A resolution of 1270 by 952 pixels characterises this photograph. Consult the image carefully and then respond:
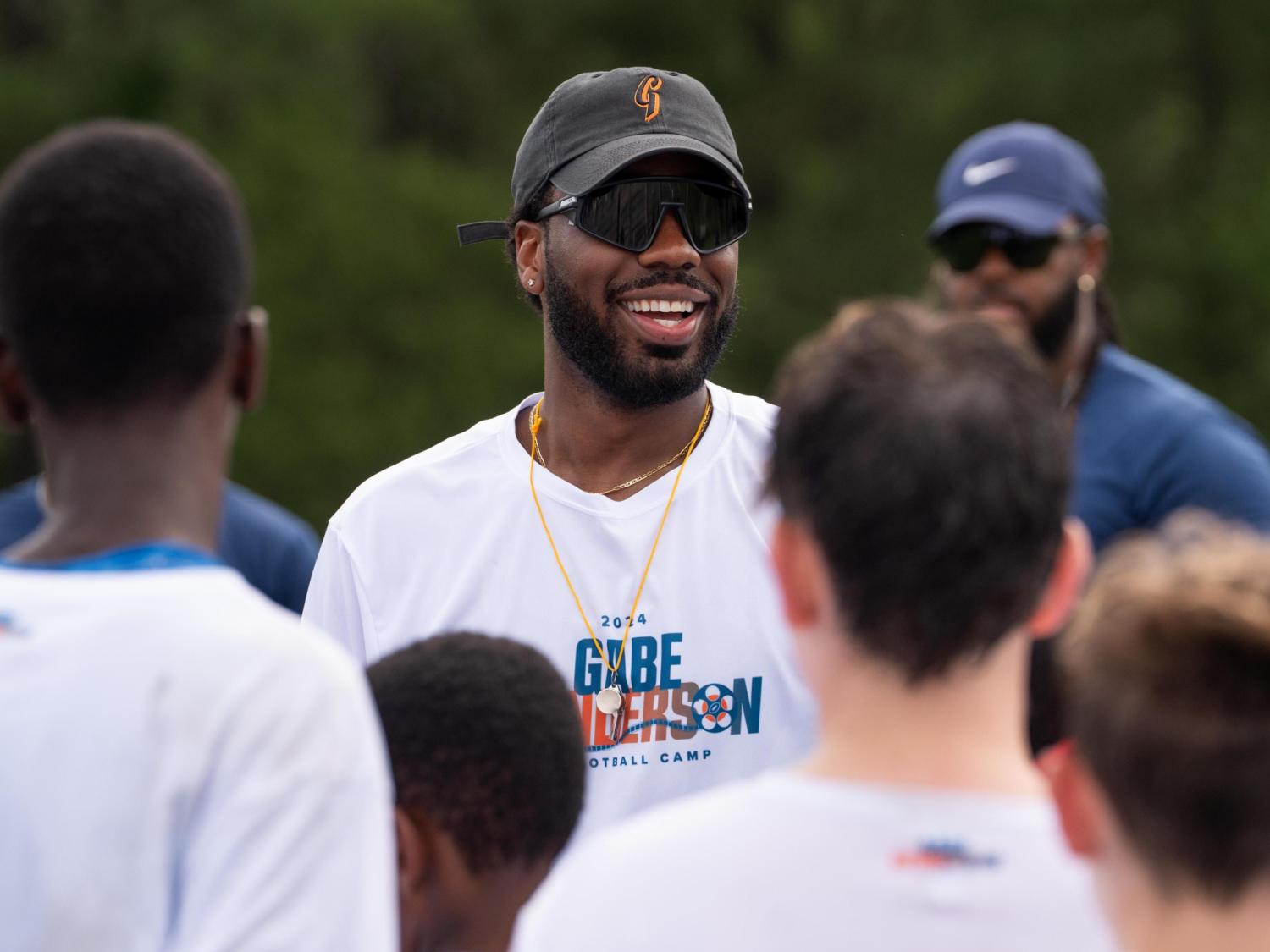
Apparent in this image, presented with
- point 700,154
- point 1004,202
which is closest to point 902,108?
point 1004,202

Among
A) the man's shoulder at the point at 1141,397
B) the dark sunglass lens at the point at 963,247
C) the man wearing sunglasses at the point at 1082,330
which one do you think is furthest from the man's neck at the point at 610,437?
the dark sunglass lens at the point at 963,247

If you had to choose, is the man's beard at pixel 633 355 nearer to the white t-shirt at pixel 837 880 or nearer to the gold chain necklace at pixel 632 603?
the gold chain necklace at pixel 632 603

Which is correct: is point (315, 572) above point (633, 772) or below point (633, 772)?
above

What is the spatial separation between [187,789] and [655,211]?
244cm

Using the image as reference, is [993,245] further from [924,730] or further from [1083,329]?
[924,730]

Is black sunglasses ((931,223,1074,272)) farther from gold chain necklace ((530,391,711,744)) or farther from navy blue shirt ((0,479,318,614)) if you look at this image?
navy blue shirt ((0,479,318,614))

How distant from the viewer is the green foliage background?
21.2 meters

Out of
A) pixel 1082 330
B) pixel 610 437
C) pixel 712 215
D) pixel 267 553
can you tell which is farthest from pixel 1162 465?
pixel 267 553

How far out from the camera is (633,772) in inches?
145

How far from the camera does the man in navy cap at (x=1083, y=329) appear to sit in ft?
14.5

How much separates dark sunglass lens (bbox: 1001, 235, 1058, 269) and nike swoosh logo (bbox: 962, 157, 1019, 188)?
0.85 ft

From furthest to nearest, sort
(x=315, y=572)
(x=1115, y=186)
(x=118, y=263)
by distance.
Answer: (x=1115, y=186), (x=315, y=572), (x=118, y=263)

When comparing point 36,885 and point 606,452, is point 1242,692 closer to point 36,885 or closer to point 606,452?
point 36,885

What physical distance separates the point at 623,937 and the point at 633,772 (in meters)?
1.70
